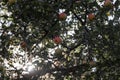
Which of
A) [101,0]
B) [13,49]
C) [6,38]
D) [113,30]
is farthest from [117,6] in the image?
[13,49]

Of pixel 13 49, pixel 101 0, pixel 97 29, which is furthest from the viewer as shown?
pixel 13 49

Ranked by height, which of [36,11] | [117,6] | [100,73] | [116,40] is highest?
[36,11]

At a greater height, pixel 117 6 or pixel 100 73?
pixel 117 6

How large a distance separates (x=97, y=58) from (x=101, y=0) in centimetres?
150

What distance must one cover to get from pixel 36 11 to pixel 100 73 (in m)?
1.92

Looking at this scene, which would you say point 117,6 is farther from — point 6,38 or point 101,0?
point 6,38

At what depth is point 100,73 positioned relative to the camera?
6023mm

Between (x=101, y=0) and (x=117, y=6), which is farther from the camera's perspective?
(x=101, y=0)

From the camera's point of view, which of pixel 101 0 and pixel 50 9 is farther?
pixel 101 0

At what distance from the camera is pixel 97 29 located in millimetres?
5586

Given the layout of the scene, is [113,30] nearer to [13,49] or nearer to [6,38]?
[6,38]

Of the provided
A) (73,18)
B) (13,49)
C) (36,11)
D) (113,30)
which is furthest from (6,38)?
(113,30)

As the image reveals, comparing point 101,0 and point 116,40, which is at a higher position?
point 101,0

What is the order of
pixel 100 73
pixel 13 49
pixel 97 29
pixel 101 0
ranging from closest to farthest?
1. pixel 97 29
2. pixel 100 73
3. pixel 101 0
4. pixel 13 49
